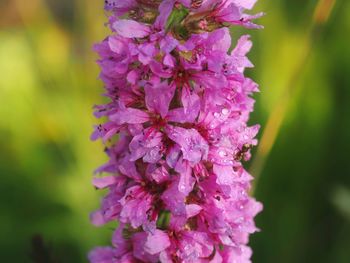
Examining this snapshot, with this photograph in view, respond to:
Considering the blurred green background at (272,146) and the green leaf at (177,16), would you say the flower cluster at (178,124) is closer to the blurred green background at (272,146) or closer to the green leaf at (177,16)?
the green leaf at (177,16)

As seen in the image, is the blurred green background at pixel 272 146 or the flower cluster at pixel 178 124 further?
the blurred green background at pixel 272 146

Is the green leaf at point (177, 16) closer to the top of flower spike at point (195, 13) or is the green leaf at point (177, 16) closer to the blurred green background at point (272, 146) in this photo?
the top of flower spike at point (195, 13)

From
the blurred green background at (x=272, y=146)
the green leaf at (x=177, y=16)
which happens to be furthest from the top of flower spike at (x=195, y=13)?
the blurred green background at (x=272, y=146)

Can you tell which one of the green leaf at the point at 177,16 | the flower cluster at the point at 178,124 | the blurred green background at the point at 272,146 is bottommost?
the blurred green background at the point at 272,146

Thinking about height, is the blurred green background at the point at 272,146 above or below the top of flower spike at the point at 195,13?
below

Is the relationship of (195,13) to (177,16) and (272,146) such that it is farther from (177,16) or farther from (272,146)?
(272,146)

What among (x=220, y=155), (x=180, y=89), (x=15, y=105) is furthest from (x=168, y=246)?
(x=15, y=105)
